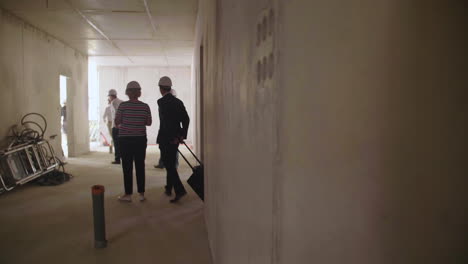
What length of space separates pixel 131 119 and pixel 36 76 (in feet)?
11.7

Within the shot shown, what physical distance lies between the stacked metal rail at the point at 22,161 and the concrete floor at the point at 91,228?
20 cm

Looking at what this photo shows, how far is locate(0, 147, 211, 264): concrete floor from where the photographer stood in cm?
257

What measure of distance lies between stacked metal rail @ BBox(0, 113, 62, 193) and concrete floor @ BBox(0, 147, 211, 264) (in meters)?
0.20

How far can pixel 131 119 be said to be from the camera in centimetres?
378

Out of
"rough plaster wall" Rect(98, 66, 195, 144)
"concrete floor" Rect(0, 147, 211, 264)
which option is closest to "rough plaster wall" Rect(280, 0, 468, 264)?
"concrete floor" Rect(0, 147, 211, 264)

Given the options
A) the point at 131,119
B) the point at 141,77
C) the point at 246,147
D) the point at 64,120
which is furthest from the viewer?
the point at 64,120

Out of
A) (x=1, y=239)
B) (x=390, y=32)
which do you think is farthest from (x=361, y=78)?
(x=1, y=239)

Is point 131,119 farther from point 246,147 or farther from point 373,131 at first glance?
point 373,131

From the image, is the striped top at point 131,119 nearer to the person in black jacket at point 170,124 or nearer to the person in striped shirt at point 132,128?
the person in striped shirt at point 132,128

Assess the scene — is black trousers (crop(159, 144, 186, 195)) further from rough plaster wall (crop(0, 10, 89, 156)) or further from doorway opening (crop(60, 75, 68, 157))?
doorway opening (crop(60, 75, 68, 157))

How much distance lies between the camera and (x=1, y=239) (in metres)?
2.88

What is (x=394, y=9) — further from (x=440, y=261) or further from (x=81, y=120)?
(x=81, y=120)

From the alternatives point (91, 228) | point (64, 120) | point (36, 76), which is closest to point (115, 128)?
point (36, 76)

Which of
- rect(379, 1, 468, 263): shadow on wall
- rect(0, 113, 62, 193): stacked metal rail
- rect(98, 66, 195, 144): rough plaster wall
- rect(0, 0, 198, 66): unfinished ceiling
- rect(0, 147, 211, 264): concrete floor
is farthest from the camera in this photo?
rect(98, 66, 195, 144): rough plaster wall
